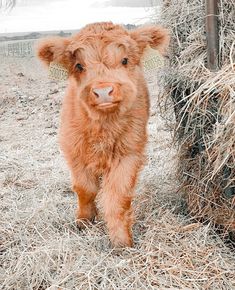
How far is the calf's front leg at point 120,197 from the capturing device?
3.71 metres

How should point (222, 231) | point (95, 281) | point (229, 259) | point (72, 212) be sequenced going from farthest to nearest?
1. point (72, 212)
2. point (222, 231)
3. point (229, 259)
4. point (95, 281)

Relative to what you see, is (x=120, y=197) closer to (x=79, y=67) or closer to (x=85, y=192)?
(x=85, y=192)

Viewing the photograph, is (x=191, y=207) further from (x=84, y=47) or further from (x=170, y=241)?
(x=84, y=47)

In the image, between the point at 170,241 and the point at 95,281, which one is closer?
the point at 95,281

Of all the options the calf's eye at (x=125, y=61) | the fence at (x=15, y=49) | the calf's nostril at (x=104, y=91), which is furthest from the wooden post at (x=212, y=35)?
the fence at (x=15, y=49)

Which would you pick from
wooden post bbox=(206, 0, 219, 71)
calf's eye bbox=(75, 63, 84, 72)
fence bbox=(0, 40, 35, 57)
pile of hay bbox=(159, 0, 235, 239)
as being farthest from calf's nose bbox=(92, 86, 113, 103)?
fence bbox=(0, 40, 35, 57)

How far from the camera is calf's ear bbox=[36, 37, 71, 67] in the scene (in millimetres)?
3576

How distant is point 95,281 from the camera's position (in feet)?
10.8

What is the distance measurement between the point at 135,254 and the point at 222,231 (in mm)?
727

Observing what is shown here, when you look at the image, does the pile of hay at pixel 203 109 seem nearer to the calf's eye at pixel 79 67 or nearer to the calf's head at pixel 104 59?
the calf's head at pixel 104 59

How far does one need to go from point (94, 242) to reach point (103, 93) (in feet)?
3.92

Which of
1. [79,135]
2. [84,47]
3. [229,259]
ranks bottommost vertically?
[229,259]

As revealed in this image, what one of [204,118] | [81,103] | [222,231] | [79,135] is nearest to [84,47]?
[81,103]

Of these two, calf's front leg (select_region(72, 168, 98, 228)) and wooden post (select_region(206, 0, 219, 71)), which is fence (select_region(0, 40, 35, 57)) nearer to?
calf's front leg (select_region(72, 168, 98, 228))
